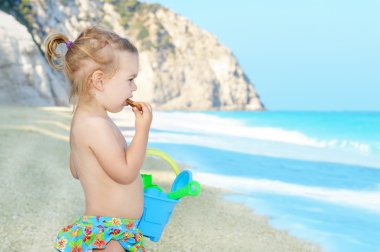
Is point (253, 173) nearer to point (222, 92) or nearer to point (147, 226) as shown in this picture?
point (147, 226)

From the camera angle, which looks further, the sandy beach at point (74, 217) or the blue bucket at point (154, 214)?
the sandy beach at point (74, 217)

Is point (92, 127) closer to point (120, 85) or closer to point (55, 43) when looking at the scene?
point (120, 85)

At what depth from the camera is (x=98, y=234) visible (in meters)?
2.47

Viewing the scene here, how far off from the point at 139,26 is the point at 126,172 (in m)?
83.7

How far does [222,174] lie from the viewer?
9.97m

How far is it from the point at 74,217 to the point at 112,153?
3.13 meters

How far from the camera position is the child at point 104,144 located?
7.90 ft

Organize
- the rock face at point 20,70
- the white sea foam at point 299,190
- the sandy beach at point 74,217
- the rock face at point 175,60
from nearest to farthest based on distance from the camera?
the sandy beach at point 74,217, the white sea foam at point 299,190, the rock face at point 20,70, the rock face at point 175,60

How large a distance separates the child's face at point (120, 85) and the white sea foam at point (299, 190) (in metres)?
5.57

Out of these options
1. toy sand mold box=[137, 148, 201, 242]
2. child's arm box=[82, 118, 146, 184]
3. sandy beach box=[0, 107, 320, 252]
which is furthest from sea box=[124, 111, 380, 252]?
child's arm box=[82, 118, 146, 184]

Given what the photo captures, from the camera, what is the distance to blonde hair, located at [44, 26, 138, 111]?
7.97ft

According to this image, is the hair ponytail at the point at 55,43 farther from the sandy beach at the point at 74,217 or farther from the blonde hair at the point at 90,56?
the sandy beach at the point at 74,217

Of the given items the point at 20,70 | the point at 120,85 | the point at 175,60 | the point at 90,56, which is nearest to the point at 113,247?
the point at 120,85

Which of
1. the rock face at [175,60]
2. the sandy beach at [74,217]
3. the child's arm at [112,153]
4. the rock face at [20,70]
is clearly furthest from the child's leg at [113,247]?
the rock face at [175,60]
